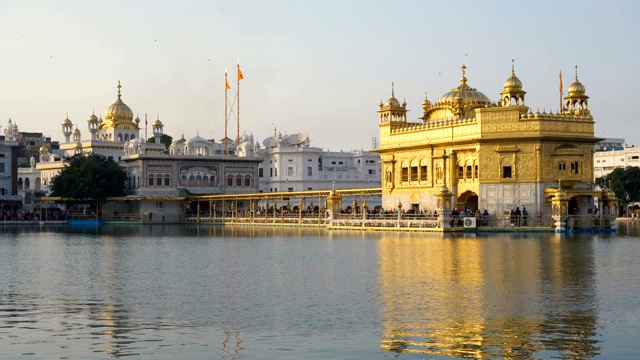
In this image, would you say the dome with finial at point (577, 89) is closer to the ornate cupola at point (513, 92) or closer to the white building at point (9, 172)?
the ornate cupola at point (513, 92)

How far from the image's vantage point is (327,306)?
18.4 meters

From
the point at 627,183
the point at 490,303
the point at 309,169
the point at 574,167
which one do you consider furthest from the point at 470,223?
the point at 309,169

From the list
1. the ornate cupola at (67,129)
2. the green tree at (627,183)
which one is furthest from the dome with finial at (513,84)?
the ornate cupola at (67,129)

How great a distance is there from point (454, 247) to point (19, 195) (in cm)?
6880

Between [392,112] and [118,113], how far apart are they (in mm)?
46836

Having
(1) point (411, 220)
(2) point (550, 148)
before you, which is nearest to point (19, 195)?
(1) point (411, 220)

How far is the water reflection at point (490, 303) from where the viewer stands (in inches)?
557

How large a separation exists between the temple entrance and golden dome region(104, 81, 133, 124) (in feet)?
177

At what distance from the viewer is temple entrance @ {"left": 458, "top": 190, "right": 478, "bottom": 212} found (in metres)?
54.1

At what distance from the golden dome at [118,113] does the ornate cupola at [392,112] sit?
45.6 metres

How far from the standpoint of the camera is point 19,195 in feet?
312

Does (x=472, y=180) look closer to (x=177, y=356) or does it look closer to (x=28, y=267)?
(x=28, y=267)

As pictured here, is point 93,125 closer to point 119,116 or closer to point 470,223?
point 119,116

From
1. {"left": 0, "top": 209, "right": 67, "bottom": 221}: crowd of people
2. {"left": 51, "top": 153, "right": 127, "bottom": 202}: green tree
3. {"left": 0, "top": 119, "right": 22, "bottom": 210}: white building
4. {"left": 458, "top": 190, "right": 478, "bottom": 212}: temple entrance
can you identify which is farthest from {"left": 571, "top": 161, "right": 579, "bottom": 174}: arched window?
{"left": 0, "top": 119, "right": 22, "bottom": 210}: white building
